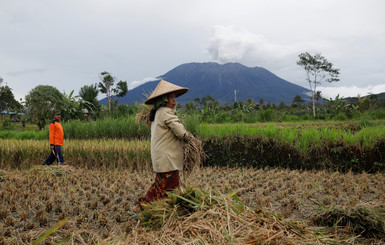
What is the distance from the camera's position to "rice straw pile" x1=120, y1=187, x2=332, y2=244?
1.43 m

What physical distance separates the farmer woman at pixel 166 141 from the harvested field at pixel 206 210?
0.27m

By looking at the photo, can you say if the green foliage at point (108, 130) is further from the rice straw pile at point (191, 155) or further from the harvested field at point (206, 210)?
the rice straw pile at point (191, 155)

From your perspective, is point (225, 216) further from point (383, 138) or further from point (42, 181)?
point (383, 138)

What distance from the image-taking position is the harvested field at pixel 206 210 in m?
1.57

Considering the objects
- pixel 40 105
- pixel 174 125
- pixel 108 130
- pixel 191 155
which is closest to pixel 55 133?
pixel 108 130

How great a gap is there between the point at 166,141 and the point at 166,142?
0.01m

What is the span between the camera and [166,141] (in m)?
2.83

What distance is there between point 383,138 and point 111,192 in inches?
182

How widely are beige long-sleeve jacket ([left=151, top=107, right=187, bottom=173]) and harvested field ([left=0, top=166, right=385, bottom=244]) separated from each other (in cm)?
33

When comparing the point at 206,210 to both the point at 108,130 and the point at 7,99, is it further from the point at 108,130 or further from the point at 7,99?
the point at 7,99

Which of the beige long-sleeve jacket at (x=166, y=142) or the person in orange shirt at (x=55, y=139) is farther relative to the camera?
the person in orange shirt at (x=55, y=139)

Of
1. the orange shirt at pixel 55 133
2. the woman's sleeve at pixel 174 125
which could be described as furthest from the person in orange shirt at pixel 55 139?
the woman's sleeve at pixel 174 125

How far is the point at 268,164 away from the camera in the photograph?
5406 mm

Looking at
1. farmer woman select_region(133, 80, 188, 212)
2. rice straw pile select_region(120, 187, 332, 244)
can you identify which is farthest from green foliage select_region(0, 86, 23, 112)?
rice straw pile select_region(120, 187, 332, 244)
